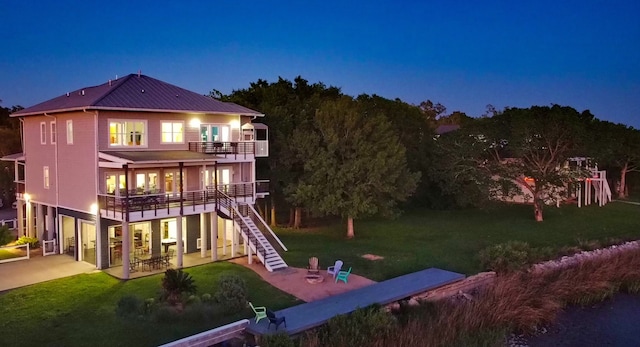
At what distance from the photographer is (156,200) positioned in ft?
75.7

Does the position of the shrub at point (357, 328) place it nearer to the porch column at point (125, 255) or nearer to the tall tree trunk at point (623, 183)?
the porch column at point (125, 255)

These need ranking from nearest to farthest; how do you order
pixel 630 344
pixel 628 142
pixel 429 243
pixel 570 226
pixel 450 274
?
pixel 630 344 → pixel 450 274 → pixel 429 243 → pixel 570 226 → pixel 628 142

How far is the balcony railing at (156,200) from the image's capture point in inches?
880

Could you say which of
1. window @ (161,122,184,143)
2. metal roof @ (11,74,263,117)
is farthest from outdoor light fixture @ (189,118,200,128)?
metal roof @ (11,74,263,117)

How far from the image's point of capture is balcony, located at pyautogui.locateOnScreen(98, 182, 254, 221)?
22.3 m

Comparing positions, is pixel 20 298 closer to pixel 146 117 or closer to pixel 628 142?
pixel 146 117

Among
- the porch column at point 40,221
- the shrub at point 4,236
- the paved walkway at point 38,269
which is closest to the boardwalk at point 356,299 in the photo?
the paved walkway at point 38,269

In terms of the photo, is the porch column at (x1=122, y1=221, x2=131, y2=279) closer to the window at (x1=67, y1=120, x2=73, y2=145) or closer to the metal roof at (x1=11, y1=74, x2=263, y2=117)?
the metal roof at (x1=11, y1=74, x2=263, y2=117)

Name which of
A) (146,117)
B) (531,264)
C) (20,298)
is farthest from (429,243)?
(20,298)

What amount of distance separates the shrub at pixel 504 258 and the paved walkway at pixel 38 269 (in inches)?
675

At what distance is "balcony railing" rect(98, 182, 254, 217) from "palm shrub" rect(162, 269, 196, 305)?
4682 millimetres

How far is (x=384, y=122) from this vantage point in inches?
1241

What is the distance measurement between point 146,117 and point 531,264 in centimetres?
1865

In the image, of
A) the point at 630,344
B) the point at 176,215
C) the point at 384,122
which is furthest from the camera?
the point at 384,122
